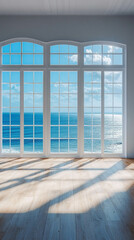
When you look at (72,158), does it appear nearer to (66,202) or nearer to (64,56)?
(66,202)

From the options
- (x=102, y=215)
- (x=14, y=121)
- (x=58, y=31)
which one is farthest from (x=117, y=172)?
(x=14, y=121)

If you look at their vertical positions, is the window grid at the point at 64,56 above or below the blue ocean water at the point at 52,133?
above

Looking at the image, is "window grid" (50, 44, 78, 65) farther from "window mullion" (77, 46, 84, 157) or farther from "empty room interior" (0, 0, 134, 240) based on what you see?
"window mullion" (77, 46, 84, 157)

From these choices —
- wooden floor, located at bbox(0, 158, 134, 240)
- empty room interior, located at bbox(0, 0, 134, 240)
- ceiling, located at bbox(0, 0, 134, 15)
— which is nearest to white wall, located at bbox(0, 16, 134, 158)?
empty room interior, located at bbox(0, 0, 134, 240)

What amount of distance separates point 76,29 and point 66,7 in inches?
24.4

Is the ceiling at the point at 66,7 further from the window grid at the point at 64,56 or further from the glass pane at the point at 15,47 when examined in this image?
the glass pane at the point at 15,47

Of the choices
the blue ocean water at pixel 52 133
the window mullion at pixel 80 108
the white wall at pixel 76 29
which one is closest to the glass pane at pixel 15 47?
the blue ocean water at pixel 52 133

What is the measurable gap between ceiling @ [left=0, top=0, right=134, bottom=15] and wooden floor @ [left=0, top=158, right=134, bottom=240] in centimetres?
380

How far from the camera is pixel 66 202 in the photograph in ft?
9.30

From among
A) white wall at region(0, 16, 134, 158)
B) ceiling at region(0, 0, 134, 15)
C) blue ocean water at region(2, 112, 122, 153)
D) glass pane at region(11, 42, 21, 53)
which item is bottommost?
blue ocean water at region(2, 112, 122, 153)

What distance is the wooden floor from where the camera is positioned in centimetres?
214

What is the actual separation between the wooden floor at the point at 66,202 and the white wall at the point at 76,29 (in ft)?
8.42

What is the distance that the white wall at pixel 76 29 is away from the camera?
18.4 feet

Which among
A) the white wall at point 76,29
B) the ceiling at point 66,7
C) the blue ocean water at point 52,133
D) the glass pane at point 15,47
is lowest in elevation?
the blue ocean water at point 52,133
